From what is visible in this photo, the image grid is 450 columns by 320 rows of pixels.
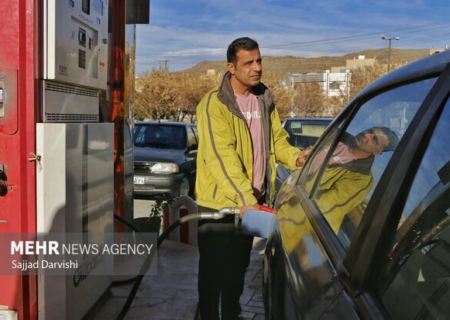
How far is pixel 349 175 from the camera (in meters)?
1.90

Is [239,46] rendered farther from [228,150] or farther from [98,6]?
[98,6]

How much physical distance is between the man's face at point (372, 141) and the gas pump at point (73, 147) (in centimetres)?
174

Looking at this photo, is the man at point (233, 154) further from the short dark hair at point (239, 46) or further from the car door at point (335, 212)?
the car door at point (335, 212)

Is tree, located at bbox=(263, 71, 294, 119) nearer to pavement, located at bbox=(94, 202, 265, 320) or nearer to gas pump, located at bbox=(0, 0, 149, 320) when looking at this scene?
pavement, located at bbox=(94, 202, 265, 320)

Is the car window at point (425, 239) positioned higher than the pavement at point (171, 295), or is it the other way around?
the car window at point (425, 239)

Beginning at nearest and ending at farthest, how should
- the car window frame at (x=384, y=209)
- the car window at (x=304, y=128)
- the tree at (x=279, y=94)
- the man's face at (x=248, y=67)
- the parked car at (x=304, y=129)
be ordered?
the car window frame at (x=384, y=209) < the man's face at (x=248, y=67) < the parked car at (x=304, y=129) < the car window at (x=304, y=128) < the tree at (x=279, y=94)

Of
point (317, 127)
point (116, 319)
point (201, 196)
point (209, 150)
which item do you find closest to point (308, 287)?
point (209, 150)

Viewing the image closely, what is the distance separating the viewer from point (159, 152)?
376 inches

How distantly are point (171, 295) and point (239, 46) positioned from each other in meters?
2.22

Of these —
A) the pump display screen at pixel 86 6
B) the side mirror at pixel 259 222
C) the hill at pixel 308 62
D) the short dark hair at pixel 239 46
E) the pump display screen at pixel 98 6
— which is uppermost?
the hill at pixel 308 62

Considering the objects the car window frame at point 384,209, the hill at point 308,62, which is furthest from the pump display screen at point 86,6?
the hill at point 308,62

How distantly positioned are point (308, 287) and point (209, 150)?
159cm

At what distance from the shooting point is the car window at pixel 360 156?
56.4 inches

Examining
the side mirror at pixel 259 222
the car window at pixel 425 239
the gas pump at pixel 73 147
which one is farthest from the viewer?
the gas pump at pixel 73 147
